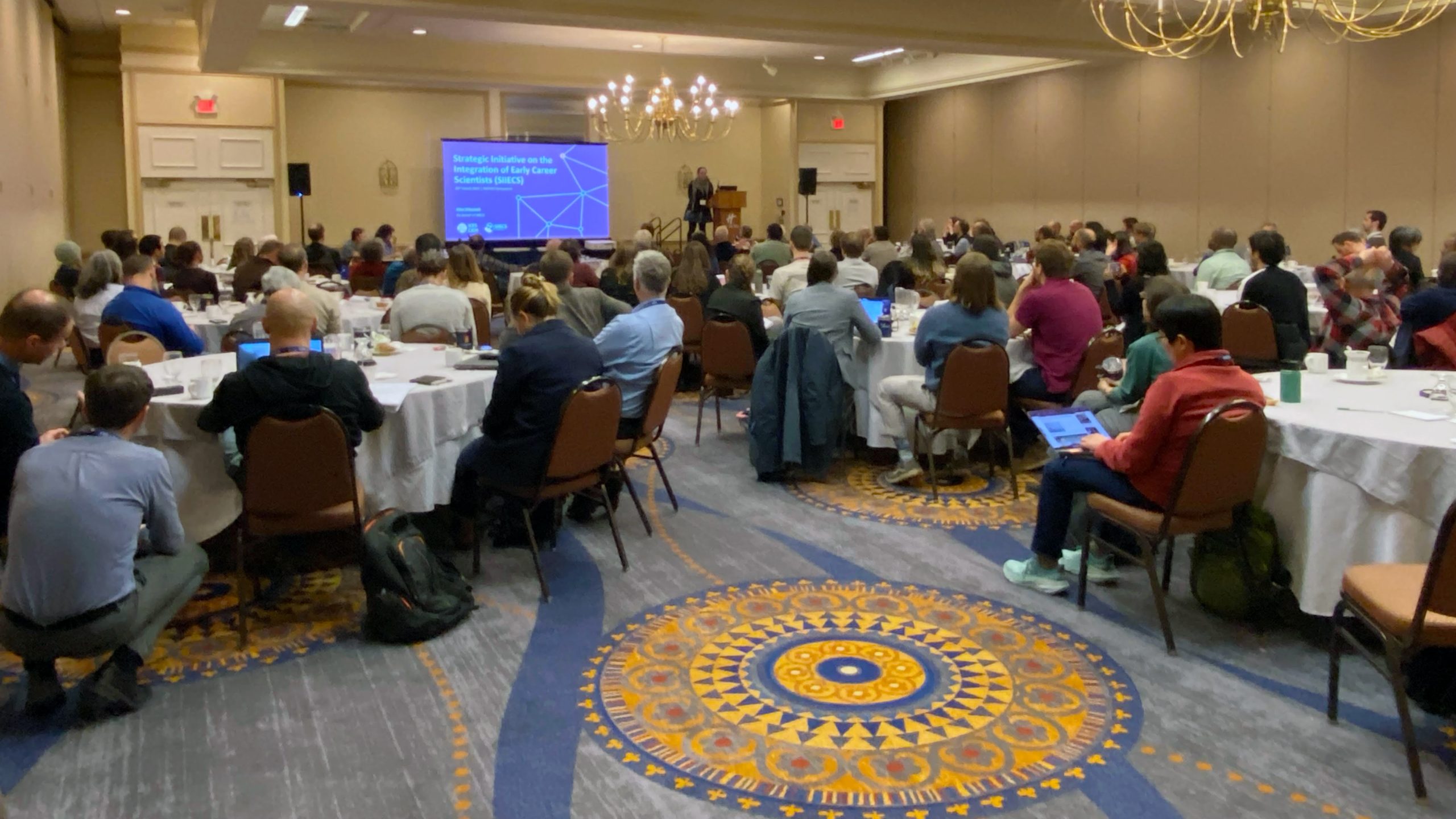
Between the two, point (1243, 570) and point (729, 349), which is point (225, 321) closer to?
point (729, 349)

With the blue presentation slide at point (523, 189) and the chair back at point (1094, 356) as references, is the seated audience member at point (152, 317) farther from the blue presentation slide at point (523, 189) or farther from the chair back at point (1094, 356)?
the blue presentation slide at point (523, 189)

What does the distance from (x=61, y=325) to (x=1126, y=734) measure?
11.6 feet

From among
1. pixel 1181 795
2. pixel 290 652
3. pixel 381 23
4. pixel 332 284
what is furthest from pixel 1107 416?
pixel 381 23

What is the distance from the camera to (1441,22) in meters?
11.9

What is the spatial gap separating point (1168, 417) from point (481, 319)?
4.97 metres

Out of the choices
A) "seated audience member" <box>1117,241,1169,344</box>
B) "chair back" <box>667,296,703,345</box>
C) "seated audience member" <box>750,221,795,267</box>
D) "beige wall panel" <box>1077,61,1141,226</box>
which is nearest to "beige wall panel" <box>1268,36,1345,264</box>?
"beige wall panel" <box>1077,61,1141,226</box>

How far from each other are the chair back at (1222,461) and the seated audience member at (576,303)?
3386mm

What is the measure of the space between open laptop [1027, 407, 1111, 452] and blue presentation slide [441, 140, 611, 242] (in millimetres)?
13182

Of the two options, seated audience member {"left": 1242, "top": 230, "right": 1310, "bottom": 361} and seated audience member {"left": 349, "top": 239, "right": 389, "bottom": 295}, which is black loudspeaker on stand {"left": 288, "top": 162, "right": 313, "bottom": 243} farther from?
seated audience member {"left": 1242, "top": 230, "right": 1310, "bottom": 361}

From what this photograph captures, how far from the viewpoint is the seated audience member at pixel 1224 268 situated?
898cm

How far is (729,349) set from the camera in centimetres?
702

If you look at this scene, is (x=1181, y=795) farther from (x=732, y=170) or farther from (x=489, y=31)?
(x=732, y=170)

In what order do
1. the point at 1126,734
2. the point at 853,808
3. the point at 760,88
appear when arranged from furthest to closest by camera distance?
the point at 760,88, the point at 1126,734, the point at 853,808

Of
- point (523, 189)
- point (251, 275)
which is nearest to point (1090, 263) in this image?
point (251, 275)
